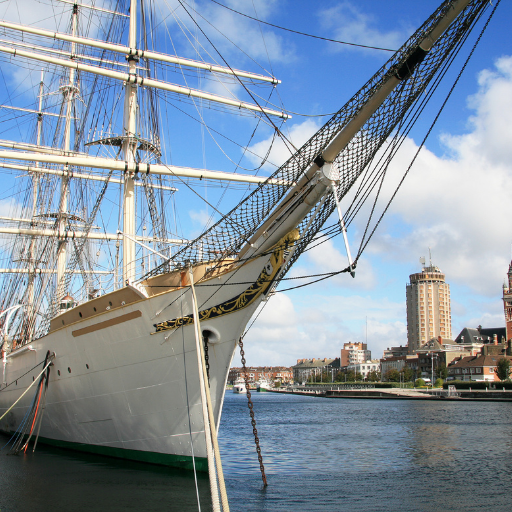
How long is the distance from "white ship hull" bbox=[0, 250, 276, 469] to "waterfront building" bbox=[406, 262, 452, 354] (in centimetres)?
13477

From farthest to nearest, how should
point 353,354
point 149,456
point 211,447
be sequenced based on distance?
point 353,354
point 149,456
point 211,447

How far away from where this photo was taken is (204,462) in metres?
11.8

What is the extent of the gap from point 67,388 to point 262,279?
7130mm

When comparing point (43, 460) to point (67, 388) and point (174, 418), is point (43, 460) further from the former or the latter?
point (174, 418)

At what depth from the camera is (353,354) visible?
554 ft

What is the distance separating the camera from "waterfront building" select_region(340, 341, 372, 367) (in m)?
166

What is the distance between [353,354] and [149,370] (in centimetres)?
16317

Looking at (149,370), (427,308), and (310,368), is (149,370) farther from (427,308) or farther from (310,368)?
(310,368)

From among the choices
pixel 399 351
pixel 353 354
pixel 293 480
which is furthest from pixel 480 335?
pixel 293 480

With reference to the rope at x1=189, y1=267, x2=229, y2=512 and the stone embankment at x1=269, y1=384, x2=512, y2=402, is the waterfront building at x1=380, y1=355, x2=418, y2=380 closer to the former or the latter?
the stone embankment at x1=269, y1=384, x2=512, y2=402

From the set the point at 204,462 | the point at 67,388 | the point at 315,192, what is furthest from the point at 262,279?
the point at 67,388

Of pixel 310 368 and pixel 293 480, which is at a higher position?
pixel 293 480

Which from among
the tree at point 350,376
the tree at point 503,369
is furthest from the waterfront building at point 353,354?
the tree at point 503,369

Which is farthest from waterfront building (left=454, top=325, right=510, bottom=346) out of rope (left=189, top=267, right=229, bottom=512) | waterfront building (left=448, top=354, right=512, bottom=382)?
rope (left=189, top=267, right=229, bottom=512)
